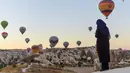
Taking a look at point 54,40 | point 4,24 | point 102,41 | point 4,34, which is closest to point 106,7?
point 102,41

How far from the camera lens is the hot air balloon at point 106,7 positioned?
33375 millimetres

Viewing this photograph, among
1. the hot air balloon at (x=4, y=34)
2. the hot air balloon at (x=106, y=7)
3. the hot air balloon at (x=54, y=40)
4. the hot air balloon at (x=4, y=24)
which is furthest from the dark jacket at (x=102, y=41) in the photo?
the hot air balloon at (x=4, y=34)

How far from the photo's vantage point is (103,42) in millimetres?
10688

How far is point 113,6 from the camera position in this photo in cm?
3425

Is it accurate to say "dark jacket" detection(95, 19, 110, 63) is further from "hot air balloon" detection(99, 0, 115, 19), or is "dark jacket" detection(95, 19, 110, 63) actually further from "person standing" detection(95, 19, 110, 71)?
"hot air balloon" detection(99, 0, 115, 19)

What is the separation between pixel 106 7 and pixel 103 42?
23.2 meters

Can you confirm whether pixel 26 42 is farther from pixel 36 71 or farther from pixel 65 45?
pixel 36 71

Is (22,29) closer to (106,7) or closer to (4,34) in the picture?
(4,34)

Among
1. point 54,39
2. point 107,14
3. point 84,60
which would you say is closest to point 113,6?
point 107,14

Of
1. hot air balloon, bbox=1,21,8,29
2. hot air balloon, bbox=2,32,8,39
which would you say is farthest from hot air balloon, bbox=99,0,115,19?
hot air balloon, bbox=2,32,8,39

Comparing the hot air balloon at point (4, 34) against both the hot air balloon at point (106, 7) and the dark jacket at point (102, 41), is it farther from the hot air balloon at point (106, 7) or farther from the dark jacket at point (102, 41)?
the dark jacket at point (102, 41)

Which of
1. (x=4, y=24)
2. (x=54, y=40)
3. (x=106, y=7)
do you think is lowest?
(x=54, y=40)

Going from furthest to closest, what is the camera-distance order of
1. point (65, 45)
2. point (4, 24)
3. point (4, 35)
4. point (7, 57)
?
point (7, 57), point (65, 45), point (4, 35), point (4, 24)

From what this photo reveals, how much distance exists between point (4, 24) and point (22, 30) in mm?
4486
